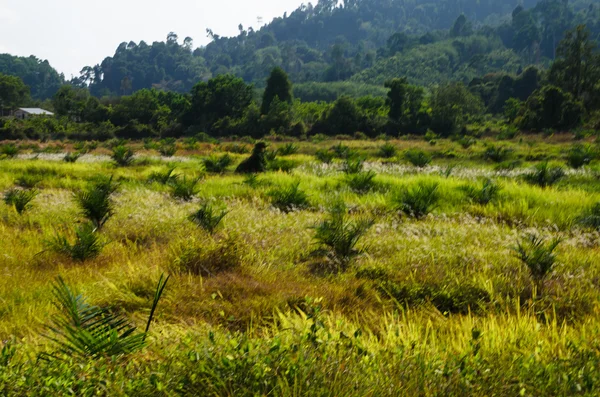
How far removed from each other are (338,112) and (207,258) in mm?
44246

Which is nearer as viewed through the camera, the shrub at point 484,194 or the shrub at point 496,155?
the shrub at point 484,194

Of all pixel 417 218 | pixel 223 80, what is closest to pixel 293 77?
pixel 223 80

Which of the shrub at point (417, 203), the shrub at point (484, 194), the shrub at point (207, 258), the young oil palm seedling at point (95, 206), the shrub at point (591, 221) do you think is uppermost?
the young oil palm seedling at point (95, 206)

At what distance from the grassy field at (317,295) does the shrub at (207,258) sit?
1.0 inches

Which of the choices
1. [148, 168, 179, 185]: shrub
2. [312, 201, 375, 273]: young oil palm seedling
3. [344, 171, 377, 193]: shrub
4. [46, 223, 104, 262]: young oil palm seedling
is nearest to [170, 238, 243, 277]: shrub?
[312, 201, 375, 273]: young oil palm seedling

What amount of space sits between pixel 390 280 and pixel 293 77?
165864mm

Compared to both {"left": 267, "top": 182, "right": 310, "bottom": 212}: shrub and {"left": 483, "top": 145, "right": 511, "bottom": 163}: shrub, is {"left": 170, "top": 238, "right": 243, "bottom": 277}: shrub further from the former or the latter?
{"left": 483, "top": 145, "right": 511, "bottom": 163}: shrub

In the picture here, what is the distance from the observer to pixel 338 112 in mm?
47812

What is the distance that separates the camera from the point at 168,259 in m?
5.25

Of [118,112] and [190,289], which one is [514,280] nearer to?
[190,289]

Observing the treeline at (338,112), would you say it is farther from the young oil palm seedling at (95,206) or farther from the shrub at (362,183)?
the young oil palm seedling at (95,206)

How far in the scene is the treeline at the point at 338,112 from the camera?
43156 millimetres

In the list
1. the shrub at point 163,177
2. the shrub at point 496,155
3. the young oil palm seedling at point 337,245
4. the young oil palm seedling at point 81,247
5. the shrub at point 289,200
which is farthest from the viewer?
the shrub at point 496,155

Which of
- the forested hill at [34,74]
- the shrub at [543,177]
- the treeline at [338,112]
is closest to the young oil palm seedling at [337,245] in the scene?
the shrub at [543,177]
